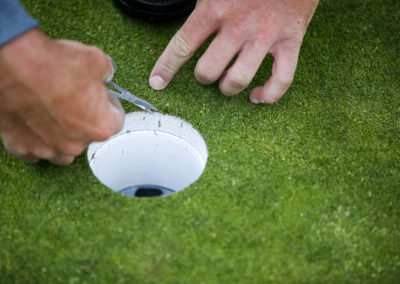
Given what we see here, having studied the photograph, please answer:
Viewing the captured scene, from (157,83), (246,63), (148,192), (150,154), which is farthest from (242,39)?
(148,192)

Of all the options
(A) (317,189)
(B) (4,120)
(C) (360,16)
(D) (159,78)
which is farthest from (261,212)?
(C) (360,16)

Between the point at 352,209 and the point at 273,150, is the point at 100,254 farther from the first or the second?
the point at 352,209

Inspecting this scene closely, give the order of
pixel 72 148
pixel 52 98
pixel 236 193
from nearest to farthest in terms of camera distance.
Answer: pixel 52 98
pixel 72 148
pixel 236 193

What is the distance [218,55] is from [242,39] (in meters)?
0.10

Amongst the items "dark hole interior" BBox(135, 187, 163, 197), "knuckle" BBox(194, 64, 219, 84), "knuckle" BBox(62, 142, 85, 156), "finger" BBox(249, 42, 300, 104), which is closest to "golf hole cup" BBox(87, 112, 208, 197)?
"dark hole interior" BBox(135, 187, 163, 197)

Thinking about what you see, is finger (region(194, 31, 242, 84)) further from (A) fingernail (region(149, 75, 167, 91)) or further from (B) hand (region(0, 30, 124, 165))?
(B) hand (region(0, 30, 124, 165))

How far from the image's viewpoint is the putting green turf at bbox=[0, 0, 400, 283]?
1313 mm

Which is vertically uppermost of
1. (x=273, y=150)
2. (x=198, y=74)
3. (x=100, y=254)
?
(x=198, y=74)

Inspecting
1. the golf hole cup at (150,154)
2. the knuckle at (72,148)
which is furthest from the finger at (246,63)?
the knuckle at (72,148)

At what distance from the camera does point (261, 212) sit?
142 centimetres

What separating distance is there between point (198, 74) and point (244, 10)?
27 cm

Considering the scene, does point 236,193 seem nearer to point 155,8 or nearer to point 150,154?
point 150,154

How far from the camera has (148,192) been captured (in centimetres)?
212

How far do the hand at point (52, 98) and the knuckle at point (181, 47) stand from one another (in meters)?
0.37
